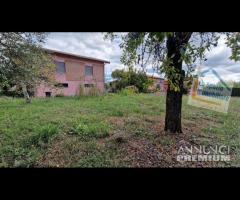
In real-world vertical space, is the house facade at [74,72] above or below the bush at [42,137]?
above

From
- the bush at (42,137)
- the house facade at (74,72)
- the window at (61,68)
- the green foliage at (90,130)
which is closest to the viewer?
the bush at (42,137)

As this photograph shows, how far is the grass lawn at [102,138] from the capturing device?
2.46 metres

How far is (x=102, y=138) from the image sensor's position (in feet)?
10.2

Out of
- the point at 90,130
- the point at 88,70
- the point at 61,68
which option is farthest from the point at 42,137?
the point at 88,70

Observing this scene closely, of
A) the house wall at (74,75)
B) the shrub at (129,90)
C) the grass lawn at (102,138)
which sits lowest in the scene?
the grass lawn at (102,138)

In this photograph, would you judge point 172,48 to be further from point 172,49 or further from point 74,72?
point 74,72

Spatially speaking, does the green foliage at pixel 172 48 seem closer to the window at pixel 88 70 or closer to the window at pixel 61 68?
the window at pixel 61 68

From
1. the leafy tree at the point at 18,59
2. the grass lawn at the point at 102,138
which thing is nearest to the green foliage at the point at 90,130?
the grass lawn at the point at 102,138

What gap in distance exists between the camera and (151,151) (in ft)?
8.84

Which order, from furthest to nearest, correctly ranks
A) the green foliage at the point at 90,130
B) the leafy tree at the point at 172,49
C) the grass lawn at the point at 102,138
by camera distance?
the green foliage at the point at 90,130 < the grass lawn at the point at 102,138 < the leafy tree at the point at 172,49

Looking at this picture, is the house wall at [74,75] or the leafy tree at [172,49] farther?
the house wall at [74,75]
